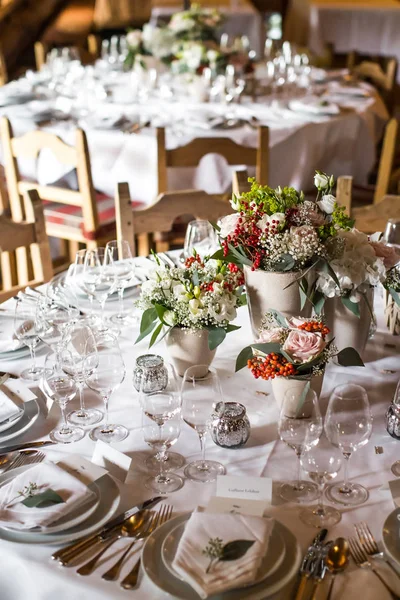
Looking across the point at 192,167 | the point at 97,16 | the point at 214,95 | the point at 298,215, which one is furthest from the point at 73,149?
the point at 97,16

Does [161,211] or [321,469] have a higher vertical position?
[321,469]

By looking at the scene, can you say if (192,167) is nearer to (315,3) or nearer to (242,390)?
(242,390)

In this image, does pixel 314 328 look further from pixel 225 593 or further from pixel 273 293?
pixel 225 593

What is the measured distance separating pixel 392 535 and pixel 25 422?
2.48ft

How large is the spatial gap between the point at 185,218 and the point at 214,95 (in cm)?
118

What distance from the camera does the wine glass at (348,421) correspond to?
1.22 meters

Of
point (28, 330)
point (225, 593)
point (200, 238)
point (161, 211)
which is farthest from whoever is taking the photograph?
point (161, 211)

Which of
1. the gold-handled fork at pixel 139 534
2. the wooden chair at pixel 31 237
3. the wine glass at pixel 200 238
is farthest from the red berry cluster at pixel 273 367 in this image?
the wooden chair at pixel 31 237

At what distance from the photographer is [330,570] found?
108cm

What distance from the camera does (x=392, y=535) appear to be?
3.70ft

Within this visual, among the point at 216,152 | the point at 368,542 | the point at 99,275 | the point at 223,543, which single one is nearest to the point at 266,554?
the point at 223,543

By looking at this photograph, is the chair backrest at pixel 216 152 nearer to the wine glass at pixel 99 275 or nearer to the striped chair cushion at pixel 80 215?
the striped chair cushion at pixel 80 215

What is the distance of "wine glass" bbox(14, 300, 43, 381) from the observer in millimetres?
1661

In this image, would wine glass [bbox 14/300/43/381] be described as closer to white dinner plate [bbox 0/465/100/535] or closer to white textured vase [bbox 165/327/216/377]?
white textured vase [bbox 165/327/216/377]
